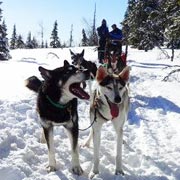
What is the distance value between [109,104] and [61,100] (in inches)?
24.6

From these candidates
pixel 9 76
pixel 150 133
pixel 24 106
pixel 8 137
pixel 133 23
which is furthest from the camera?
pixel 133 23

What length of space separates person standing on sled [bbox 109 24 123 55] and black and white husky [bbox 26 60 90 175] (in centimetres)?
852

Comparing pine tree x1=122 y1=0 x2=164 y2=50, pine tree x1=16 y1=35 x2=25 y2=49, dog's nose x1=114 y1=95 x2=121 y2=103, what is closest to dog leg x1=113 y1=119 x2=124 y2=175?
dog's nose x1=114 y1=95 x2=121 y2=103

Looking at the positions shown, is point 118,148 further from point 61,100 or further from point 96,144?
point 61,100

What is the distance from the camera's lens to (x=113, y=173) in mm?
5277

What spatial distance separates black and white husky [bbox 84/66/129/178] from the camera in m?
5.06

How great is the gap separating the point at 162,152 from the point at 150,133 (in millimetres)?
1101

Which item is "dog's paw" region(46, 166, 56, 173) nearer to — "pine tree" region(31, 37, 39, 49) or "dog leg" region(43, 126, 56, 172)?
"dog leg" region(43, 126, 56, 172)

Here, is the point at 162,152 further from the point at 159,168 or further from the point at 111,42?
the point at 111,42

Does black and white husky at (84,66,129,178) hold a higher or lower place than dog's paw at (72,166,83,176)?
higher

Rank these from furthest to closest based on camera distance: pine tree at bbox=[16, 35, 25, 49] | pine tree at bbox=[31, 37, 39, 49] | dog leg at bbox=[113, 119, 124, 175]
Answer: pine tree at bbox=[31, 37, 39, 49] → pine tree at bbox=[16, 35, 25, 49] → dog leg at bbox=[113, 119, 124, 175]

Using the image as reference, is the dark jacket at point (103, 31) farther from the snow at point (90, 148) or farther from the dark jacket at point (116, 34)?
the snow at point (90, 148)

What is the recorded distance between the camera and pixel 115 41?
14.6 m

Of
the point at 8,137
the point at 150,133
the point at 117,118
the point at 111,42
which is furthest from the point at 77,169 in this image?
the point at 111,42
